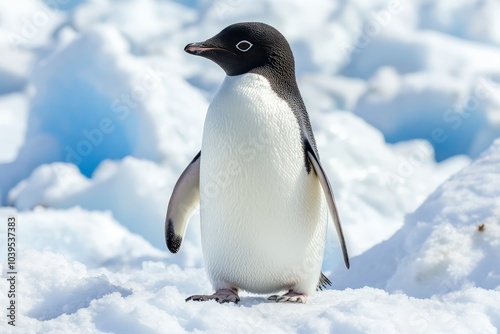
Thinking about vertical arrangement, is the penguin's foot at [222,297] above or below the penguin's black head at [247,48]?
below

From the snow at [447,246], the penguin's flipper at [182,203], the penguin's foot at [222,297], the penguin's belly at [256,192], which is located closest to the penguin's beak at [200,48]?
the penguin's belly at [256,192]

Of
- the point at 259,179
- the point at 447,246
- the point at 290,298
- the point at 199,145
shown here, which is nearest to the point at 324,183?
the point at 259,179

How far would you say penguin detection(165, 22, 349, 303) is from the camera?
2014mm

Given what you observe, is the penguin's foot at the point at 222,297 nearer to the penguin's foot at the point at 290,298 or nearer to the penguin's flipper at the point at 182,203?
the penguin's foot at the point at 290,298

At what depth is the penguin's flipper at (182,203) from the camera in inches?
91.1

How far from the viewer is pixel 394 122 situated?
25.8ft

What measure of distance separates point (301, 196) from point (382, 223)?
394 cm

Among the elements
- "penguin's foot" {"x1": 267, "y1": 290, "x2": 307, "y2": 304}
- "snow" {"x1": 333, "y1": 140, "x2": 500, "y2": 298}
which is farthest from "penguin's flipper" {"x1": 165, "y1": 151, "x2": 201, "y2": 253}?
"snow" {"x1": 333, "y1": 140, "x2": 500, "y2": 298}

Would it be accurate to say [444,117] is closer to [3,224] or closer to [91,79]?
[91,79]

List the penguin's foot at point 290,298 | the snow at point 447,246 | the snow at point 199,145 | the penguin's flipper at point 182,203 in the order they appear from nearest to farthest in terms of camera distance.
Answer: the snow at point 199,145 → the penguin's foot at point 290,298 → the penguin's flipper at point 182,203 → the snow at point 447,246

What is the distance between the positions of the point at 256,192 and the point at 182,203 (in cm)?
41

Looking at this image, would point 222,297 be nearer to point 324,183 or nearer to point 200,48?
point 324,183

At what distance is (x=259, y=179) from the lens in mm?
2014

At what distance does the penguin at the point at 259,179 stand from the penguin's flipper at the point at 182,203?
154 mm
